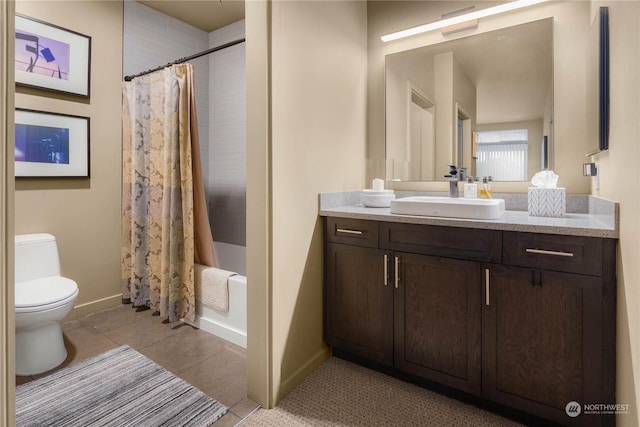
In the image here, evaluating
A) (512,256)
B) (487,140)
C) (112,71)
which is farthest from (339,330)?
(112,71)

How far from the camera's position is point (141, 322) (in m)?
2.61

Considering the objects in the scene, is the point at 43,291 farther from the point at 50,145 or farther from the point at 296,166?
the point at 296,166

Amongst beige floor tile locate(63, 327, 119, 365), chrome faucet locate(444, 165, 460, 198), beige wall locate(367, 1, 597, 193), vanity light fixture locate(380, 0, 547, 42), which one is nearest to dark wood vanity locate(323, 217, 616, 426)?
chrome faucet locate(444, 165, 460, 198)

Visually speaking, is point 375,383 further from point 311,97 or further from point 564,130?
point 564,130

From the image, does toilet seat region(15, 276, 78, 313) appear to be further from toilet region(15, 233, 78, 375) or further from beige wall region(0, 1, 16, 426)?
beige wall region(0, 1, 16, 426)

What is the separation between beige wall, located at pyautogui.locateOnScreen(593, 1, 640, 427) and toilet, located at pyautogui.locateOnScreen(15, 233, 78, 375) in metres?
2.59

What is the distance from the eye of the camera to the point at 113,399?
1.74 meters

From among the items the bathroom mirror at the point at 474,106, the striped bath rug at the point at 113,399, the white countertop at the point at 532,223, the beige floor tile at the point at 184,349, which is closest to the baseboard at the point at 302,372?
the striped bath rug at the point at 113,399

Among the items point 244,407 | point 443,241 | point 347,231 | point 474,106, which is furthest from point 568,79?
point 244,407

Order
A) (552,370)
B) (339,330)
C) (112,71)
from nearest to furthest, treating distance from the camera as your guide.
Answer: (552,370), (339,330), (112,71)

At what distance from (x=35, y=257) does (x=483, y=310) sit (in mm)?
2698

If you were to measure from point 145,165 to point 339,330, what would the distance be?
78.8 inches

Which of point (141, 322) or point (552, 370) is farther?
point (141, 322)

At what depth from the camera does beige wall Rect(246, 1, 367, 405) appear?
5.52ft
